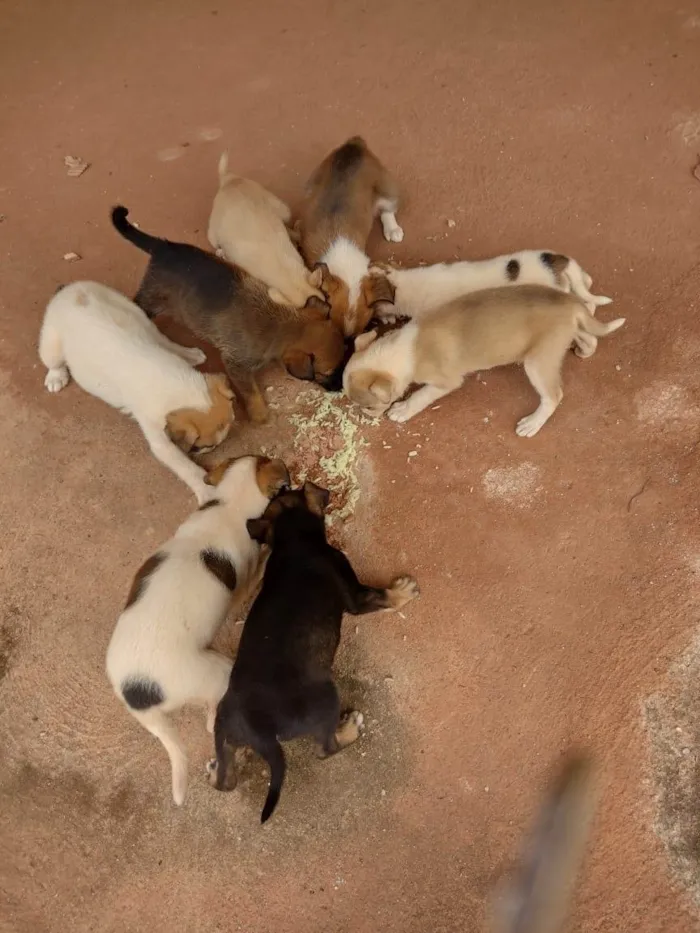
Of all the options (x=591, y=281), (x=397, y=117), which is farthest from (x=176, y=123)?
(x=591, y=281)

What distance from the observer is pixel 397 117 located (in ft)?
15.6

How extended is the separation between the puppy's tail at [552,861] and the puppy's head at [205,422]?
8.02ft

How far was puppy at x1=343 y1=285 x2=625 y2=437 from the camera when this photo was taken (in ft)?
10.9

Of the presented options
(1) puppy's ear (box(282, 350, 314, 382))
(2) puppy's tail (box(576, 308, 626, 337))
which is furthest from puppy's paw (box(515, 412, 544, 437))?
(1) puppy's ear (box(282, 350, 314, 382))

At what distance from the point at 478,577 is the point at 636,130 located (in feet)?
10.9

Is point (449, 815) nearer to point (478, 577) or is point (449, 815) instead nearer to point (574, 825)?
point (574, 825)

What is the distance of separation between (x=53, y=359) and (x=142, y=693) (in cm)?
213

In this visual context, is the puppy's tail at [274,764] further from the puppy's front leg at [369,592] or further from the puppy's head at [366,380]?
the puppy's head at [366,380]

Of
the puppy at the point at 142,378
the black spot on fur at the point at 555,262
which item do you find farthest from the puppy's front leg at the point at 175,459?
the black spot on fur at the point at 555,262

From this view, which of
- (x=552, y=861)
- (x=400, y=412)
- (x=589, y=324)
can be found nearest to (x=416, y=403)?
(x=400, y=412)

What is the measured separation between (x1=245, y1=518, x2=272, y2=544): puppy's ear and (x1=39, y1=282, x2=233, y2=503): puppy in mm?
550

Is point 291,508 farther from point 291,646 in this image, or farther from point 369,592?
point 291,646

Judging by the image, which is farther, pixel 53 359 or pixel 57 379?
pixel 57 379

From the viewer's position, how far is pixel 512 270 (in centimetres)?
369
